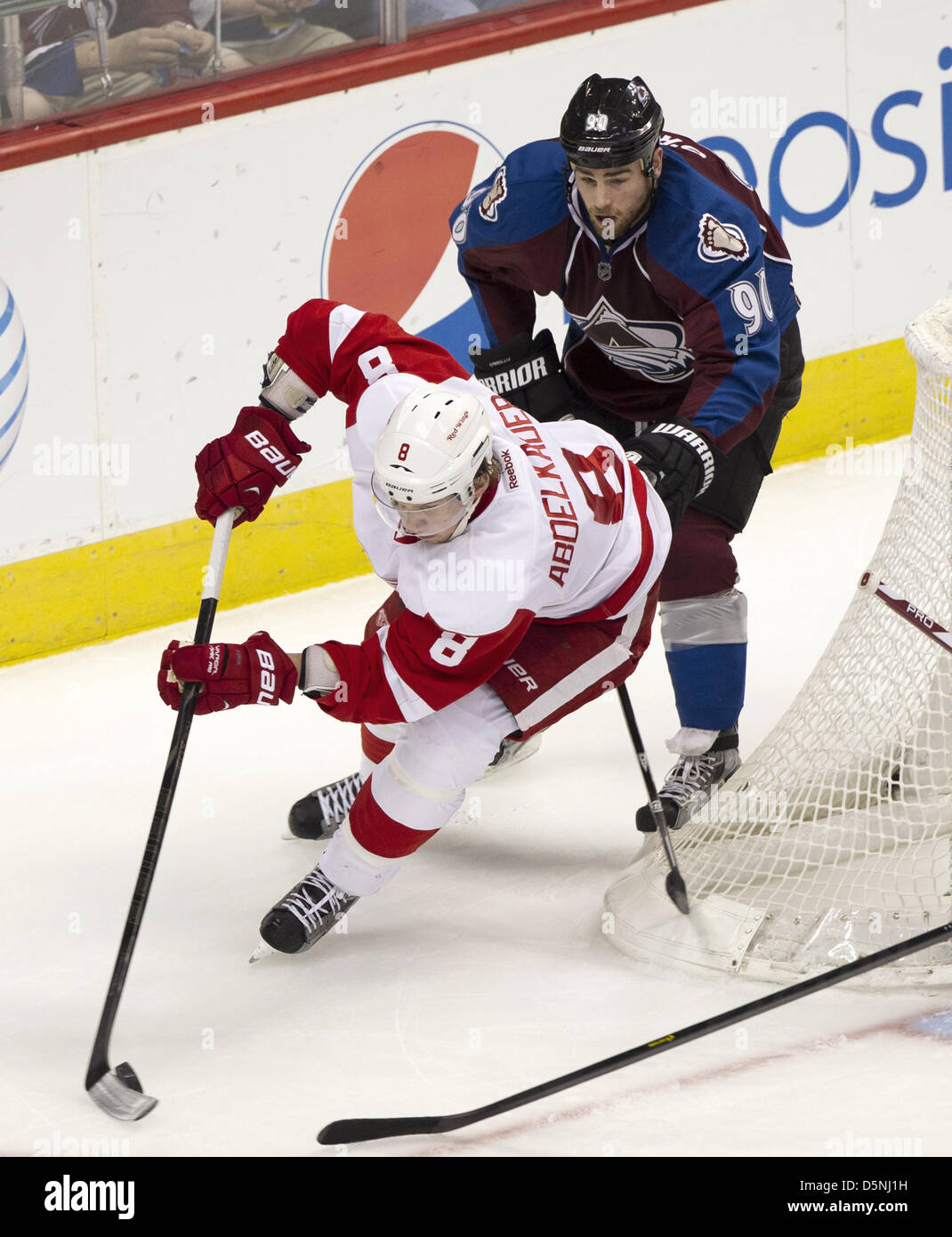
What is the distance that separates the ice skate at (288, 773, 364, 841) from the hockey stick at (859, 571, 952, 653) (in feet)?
3.45

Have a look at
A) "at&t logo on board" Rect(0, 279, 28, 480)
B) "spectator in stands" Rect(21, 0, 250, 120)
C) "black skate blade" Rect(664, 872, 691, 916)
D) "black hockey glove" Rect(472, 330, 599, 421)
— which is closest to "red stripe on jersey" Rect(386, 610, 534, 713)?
"black skate blade" Rect(664, 872, 691, 916)

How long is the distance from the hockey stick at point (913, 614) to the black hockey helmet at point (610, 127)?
796 millimetres

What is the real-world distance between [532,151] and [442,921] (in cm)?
138

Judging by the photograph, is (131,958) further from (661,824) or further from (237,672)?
(661,824)

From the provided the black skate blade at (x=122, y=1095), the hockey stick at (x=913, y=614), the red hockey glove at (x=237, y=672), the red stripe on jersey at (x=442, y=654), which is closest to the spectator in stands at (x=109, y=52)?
the red hockey glove at (x=237, y=672)

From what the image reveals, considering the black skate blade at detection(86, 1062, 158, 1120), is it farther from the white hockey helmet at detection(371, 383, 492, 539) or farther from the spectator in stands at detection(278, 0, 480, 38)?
the spectator in stands at detection(278, 0, 480, 38)

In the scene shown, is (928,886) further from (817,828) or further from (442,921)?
(442,921)

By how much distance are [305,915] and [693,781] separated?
0.84 metres

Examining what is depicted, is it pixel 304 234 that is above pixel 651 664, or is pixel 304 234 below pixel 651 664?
above

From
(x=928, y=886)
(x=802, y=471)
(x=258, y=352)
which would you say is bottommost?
(x=802, y=471)

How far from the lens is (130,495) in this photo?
456 centimetres

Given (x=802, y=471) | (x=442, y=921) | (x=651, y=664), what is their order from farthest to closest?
(x=802, y=471)
(x=651, y=664)
(x=442, y=921)

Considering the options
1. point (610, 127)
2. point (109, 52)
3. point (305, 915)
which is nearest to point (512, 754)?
point (305, 915)
